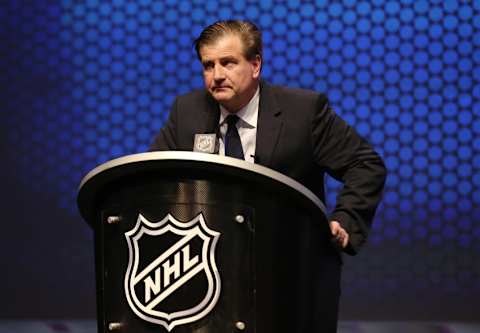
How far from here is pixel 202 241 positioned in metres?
1.72

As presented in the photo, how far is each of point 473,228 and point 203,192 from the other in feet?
8.48

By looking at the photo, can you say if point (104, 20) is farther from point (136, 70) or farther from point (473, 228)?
point (473, 228)

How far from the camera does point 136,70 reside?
13.6ft

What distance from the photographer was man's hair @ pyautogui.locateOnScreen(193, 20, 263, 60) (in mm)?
2066

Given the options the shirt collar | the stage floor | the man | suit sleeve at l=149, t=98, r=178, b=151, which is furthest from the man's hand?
the stage floor

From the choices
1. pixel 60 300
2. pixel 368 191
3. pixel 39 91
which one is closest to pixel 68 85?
pixel 39 91

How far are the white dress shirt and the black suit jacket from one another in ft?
0.05

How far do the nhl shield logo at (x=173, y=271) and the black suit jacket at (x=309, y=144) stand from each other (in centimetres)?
38

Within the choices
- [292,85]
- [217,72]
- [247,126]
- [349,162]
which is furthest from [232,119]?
[292,85]

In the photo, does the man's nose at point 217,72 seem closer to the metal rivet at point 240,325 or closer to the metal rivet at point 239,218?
the metal rivet at point 239,218

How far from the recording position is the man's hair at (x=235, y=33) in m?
2.07

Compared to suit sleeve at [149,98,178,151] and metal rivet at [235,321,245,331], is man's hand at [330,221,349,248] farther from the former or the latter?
suit sleeve at [149,98,178,151]

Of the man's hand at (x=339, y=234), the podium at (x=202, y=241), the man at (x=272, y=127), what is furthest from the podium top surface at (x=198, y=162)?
the man at (x=272, y=127)

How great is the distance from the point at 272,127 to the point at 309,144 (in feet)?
0.28
